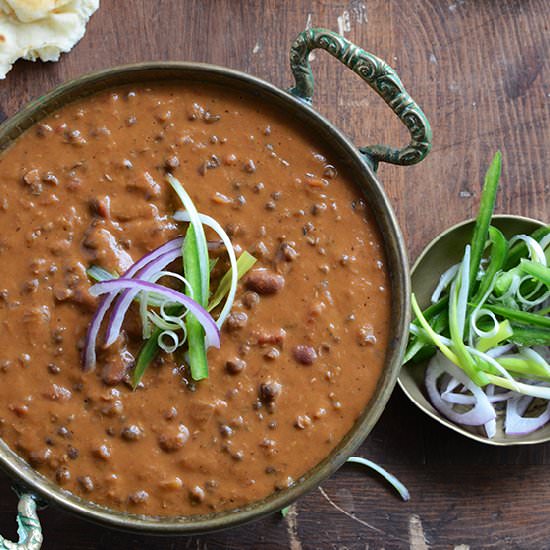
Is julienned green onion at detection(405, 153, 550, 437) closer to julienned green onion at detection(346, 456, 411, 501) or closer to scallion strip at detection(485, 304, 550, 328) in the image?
scallion strip at detection(485, 304, 550, 328)

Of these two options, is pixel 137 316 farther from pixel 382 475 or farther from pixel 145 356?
A: pixel 382 475

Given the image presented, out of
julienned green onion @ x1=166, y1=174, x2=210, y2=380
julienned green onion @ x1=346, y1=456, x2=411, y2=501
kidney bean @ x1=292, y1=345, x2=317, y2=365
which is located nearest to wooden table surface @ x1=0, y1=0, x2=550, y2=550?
julienned green onion @ x1=346, y1=456, x2=411, y2=501

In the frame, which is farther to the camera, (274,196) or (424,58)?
(424,58)

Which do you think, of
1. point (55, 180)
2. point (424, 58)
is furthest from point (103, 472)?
point (424, 58)

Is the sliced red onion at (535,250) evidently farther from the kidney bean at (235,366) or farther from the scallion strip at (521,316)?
the kidney bean at (235,366)

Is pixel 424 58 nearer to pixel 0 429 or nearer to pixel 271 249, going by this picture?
pixel 271 249
